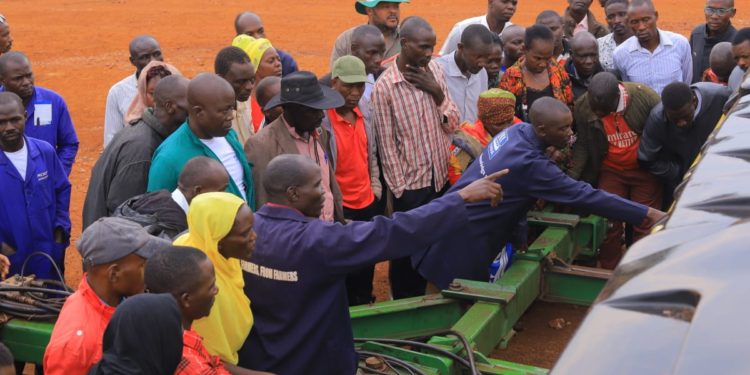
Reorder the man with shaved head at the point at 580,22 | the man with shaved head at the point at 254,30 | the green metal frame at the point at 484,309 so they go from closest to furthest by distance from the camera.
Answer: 1. the green metal frame at the point at 484,309
2. the man with shaved head at the point at 254,30
3. the man with shaved head at the point at 580,22

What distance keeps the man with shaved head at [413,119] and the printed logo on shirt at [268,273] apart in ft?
8.87

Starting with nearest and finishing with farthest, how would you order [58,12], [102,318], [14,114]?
[102,318] < [14,114] < [58,12]

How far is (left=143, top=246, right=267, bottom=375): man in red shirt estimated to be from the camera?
336cm

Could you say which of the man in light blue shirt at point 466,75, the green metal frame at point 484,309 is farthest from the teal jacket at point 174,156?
the man in light blue shirt at point 466,75

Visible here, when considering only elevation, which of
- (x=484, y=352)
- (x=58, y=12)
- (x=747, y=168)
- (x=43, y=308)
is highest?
(x=747, y=168)

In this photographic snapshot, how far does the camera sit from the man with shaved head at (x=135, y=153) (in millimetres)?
5023

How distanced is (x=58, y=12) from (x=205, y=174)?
22660 mm

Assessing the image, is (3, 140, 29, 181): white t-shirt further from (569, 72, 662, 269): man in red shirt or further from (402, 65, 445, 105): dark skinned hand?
(569, 72, 662, 269): man in red shirt

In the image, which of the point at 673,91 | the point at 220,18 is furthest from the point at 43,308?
the point at 220,18

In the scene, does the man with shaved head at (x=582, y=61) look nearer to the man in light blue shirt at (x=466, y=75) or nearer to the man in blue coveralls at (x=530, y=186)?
the man in light blue shirt at (x=466, y=75)

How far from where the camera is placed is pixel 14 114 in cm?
557

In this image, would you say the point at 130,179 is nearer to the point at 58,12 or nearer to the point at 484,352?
the point at 484,352

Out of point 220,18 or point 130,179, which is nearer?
point 130,179

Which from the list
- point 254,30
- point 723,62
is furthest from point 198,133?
→ point 723,62
